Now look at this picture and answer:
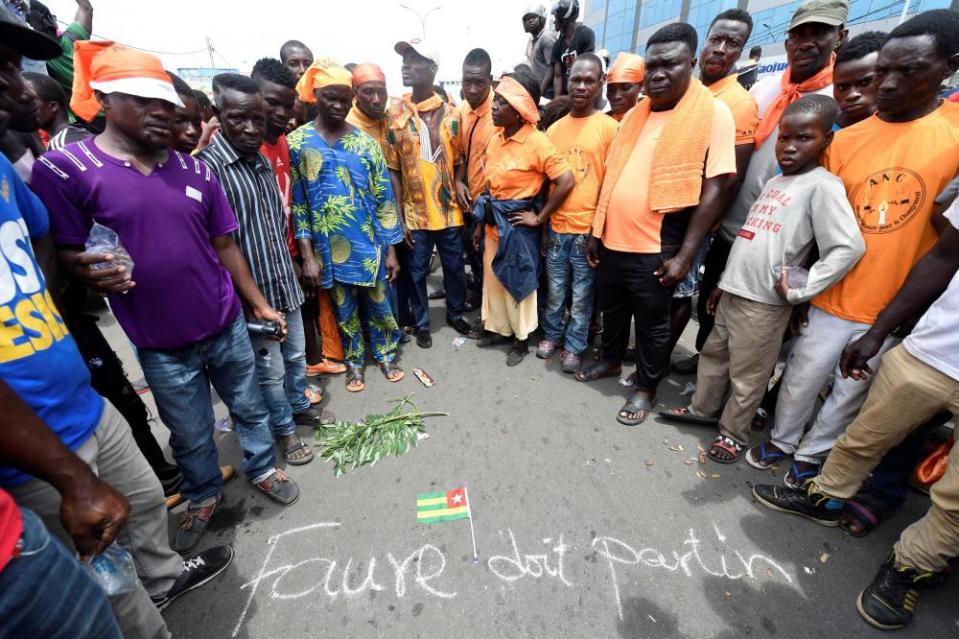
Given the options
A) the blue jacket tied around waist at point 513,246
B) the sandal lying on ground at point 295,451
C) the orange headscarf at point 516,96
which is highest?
the orange headscarf at point 516,96

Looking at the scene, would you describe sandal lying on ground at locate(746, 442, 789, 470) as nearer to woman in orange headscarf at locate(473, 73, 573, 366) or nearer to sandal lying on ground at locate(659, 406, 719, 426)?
sandal lying on ground at locate(659, 406, 719, 426)

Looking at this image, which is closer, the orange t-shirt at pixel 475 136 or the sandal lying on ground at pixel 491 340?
the orange t-shirt at pixel 475 136

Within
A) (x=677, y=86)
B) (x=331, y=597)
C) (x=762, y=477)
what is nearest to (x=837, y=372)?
(x=762, y=477)

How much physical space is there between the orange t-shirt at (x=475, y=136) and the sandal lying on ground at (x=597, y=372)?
2003 millimetres

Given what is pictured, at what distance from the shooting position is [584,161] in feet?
11.2

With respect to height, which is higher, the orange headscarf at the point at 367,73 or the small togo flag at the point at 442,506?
the orange headscarf at the point at 367,73

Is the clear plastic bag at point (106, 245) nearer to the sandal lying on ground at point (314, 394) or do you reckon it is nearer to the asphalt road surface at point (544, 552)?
the asphalt road surface at point (544, 552)

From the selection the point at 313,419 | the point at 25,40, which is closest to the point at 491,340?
the point at 313,419

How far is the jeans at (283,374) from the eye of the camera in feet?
8.46

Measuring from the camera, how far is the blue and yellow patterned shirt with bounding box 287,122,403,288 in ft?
9.66

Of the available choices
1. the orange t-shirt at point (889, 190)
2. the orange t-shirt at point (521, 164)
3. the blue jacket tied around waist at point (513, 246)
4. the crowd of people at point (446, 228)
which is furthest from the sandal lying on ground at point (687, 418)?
the orange t-shirt at point (521, 164)

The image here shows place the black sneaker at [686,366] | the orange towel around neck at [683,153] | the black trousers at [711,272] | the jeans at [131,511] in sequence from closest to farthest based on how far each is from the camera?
the jeans at [131,511] < the orange towel around neck at [683,153] < the black trousers at [711,272] < the black sneaker at [686,366]

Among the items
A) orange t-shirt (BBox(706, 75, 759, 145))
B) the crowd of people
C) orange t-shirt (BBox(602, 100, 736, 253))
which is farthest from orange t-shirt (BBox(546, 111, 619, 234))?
orange t-shirt (BBox(706, 75, 759, 145))

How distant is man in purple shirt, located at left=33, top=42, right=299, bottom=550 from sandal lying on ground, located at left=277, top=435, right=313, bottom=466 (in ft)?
1.07
